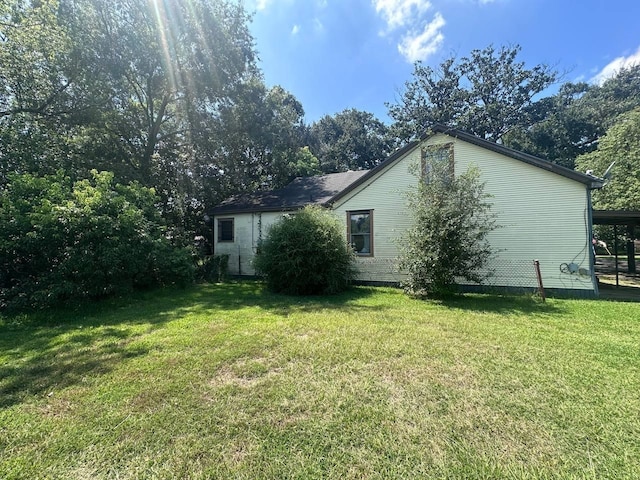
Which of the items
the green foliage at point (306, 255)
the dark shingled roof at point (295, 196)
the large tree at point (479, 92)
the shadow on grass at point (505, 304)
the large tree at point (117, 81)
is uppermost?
the large tree at point (479, 92)

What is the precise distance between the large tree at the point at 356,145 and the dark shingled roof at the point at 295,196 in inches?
605

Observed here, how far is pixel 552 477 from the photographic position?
1.99m

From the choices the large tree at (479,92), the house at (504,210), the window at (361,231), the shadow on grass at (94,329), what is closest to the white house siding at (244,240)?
the house at (504,210)

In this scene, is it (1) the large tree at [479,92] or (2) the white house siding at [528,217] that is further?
(1) the large tree at [479,92]

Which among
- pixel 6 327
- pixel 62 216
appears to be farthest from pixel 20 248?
pixel 6 327

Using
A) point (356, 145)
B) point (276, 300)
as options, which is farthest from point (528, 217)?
point (356, 145)

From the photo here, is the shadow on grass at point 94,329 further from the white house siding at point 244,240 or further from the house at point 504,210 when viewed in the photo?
the white house siding at point 244,240

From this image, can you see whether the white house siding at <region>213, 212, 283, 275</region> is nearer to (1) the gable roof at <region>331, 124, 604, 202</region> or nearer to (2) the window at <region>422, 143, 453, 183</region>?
(1) the gable roof at <region>331, 124, 604, 202</region>

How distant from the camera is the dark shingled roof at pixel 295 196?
1285 centimetres

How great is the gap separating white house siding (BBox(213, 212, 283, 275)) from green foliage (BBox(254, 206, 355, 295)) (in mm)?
3913

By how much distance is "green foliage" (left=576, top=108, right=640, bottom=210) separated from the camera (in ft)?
48.6

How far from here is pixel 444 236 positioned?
762 cm

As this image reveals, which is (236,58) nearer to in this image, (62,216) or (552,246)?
(62,216)

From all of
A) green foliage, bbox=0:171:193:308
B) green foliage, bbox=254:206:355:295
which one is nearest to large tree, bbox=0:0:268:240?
green foliage, bbox=0:171:193:308
